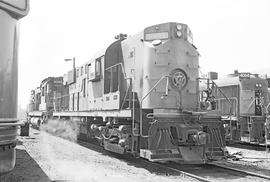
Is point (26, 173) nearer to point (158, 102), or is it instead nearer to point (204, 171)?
point (158, 102)

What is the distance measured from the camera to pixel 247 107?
16.8 meters

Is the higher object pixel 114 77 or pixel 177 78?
pixel 114 77

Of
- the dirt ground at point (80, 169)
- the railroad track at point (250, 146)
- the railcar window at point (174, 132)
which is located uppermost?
the railcar window at point (174, 132)

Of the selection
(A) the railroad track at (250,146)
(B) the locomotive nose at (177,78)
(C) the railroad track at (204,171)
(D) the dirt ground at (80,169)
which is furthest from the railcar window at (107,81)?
(A) the railroad track at (250,146)

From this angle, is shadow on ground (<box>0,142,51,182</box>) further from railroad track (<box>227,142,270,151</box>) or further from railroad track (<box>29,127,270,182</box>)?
railroad track (<box>227,142,270,151</box>)

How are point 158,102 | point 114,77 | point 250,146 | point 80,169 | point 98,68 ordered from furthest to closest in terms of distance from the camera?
1. point 250,146
2. point 98,68
3. point 114,77
4. point 158,102
5. point 80,169

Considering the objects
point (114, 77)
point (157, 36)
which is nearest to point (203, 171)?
point (157, 36)

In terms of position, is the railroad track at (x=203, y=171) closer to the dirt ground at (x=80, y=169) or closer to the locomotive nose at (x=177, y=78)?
the dirt ground at (x=80, y=169)

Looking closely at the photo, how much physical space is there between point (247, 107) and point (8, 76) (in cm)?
1500

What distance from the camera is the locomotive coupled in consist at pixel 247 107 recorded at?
51.7ft

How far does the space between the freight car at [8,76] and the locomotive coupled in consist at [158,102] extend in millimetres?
4757

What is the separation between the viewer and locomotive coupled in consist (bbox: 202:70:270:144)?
15.8 meters

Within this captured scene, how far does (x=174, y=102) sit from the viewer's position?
951 centimetres

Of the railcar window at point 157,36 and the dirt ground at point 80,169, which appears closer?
the dirt ground at point 80,169
